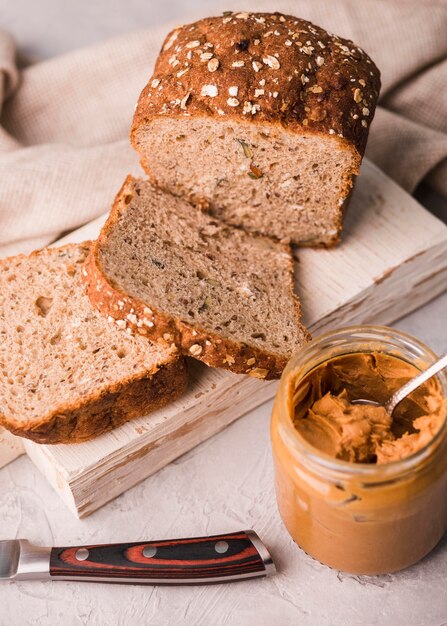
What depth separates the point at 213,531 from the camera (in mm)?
3105

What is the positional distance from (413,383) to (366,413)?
165 millimetres

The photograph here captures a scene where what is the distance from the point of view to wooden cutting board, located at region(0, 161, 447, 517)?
3033 millimetres

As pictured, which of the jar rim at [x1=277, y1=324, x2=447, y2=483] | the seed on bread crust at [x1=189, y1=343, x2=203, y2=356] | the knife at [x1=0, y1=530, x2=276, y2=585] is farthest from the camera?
the seed on bread crust at [x1=189, y1=343, x2=203, y2=356]

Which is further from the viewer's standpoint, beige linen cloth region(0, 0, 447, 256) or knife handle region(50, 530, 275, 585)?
beige linen cloth region(0, 0, 447, 256)

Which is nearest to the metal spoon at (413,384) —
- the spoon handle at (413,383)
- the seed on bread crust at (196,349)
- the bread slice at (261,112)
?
the spoon handle at (413,383)

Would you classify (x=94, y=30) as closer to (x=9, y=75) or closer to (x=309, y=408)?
(x=9, y=75)

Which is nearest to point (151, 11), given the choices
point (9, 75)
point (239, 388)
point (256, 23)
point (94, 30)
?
point (94, 30)

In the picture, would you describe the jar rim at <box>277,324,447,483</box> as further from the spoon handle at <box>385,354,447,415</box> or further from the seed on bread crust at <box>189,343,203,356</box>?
the seed on bread crust at <box>189,343,203,356</box>

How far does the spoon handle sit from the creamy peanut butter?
0.13 ft

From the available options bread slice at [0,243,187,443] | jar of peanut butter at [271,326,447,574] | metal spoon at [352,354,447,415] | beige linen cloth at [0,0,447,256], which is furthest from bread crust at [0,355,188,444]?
beige linen cloth at [0,0,447,256]

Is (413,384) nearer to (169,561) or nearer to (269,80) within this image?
(169,561)

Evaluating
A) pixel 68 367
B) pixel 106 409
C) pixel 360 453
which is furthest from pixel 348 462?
pixel 68 367

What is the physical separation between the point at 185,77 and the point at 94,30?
1.87m

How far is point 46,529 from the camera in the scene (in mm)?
3145
